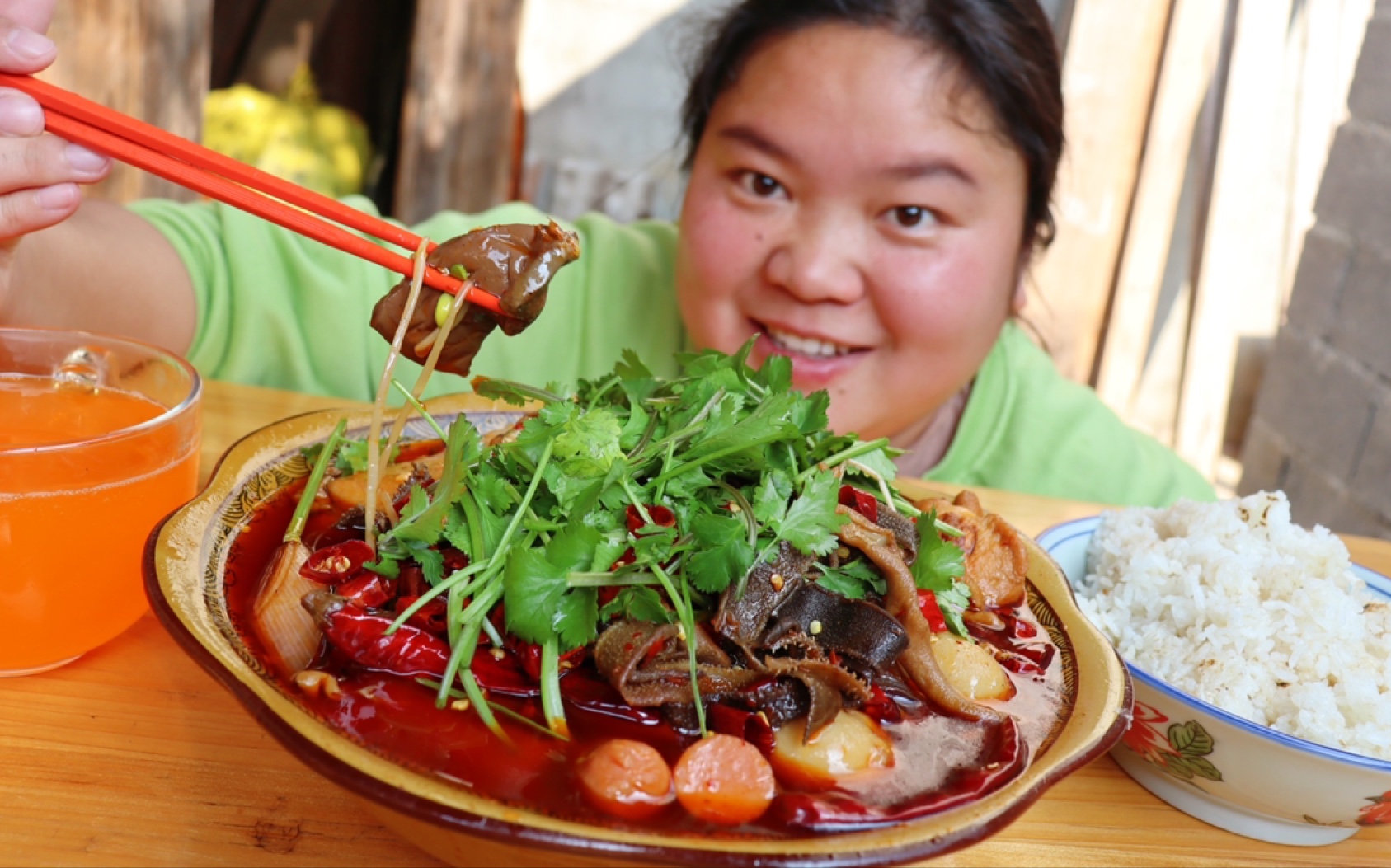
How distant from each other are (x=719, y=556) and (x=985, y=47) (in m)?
1.47

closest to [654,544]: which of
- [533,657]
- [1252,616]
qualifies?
[533,657]

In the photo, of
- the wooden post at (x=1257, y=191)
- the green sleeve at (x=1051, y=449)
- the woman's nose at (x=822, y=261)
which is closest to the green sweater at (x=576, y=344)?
the green sleeve at (x=1051, y=449)

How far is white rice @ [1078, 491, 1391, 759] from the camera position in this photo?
1.15m

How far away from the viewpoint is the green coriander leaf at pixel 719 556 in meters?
0.98

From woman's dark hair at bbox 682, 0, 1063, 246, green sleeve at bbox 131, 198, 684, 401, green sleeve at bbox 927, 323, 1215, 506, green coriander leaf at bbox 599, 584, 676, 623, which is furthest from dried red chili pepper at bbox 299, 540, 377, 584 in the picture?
green sleeve at bbox 927, 323, 1215, 506

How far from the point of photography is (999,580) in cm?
128

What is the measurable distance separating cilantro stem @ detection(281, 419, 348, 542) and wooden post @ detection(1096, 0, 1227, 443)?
4.05 m

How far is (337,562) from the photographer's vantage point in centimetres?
107

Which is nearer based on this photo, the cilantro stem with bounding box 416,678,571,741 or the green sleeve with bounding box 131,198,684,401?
the cilantro stem with bounding box 416,678,571,741

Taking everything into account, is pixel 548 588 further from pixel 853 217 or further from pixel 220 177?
pixel 853 217

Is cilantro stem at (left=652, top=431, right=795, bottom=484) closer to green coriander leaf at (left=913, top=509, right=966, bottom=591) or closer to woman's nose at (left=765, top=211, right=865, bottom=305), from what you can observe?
green coriander leaf at (left=913, top=509, right=966, bottom=591)

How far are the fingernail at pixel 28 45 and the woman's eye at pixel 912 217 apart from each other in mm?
1402

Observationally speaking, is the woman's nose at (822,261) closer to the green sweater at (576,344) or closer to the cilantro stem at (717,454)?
the green sweater at (576,344)

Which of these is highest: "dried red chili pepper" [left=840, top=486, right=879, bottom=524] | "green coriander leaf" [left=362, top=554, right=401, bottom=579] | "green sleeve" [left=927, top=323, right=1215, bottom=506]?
"dried red chili pepper" [left=840, top=486, right=879, bottom=524]
